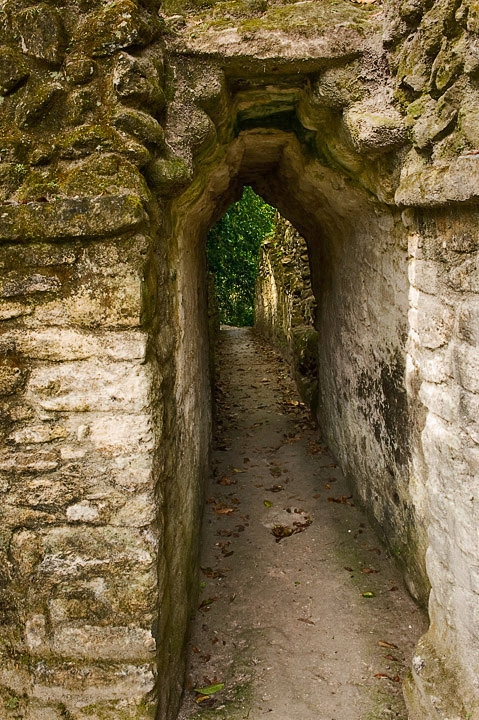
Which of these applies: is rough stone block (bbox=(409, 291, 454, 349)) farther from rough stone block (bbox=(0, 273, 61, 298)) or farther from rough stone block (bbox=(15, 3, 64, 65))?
rough stone block (bbox=(15, 3, 64, 65))

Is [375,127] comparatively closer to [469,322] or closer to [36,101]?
[469,322]

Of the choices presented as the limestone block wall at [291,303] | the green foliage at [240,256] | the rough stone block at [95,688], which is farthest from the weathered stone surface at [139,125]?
the green foliage at [240,256]

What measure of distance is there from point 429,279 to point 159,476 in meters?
1.63

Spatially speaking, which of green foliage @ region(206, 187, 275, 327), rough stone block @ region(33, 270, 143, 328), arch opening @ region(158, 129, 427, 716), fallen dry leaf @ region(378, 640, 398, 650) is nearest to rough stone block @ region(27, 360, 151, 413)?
rough stone block @ region(33, 270, 143, 328)

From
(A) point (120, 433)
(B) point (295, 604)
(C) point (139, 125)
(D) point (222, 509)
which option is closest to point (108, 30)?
(C) point (139, 125)

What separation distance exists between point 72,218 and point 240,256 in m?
14.9

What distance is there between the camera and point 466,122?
2.27m

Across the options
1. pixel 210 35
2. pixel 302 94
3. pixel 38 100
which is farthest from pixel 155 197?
pixel 302 94

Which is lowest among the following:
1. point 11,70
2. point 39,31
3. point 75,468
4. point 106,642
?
point 106,642

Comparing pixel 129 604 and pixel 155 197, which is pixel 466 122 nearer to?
pixel 155 197

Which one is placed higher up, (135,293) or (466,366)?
(135,293)

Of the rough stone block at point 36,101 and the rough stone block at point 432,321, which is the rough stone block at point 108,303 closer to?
the rough stone block at point 36,101

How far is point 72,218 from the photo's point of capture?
2336 millimetres

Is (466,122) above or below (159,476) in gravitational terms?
above
